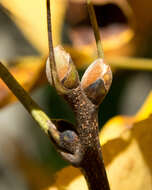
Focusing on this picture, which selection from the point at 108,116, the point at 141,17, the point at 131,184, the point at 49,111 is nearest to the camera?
the point at 131,184

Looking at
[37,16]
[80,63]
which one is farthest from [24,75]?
[37,16]

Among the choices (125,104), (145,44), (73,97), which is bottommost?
(125,104)

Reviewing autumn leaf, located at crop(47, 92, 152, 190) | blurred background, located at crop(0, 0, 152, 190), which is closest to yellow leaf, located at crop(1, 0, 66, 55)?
blurred background, located at crop(0, 0, 152, 190)

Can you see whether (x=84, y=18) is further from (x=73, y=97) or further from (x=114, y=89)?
(x=73, y=97)

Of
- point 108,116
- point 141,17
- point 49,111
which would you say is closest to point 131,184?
point 141,17

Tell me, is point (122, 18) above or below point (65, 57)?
below

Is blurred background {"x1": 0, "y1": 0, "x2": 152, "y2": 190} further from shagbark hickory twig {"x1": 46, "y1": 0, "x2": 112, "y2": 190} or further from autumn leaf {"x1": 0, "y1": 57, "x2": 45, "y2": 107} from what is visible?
shagbark hickory twig {"x1": 46, "y1": 0, "x2": 112, "y2": 190}
